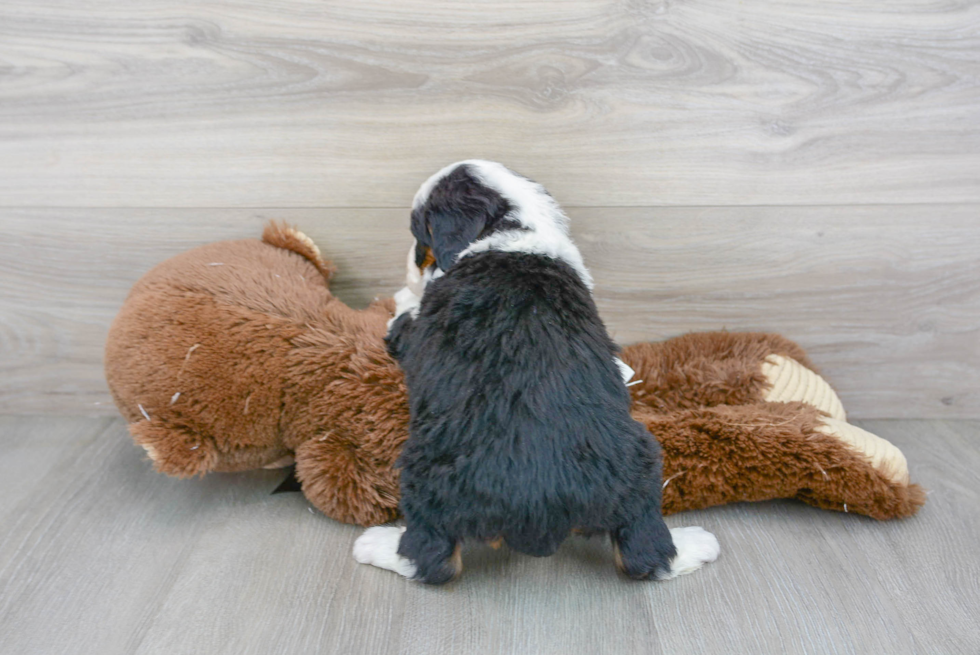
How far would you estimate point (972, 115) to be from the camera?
1.51m

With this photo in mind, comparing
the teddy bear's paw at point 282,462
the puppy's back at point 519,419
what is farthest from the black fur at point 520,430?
the teddy bear's paw at point 282,462

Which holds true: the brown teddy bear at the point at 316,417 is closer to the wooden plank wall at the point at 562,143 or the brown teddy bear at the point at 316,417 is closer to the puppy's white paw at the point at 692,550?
the puppy's white paw at the point at 692,550

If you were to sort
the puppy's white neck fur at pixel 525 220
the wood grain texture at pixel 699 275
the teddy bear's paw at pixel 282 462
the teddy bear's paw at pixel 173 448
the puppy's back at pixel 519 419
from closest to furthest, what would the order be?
the puppy's back at pixel 519 419 < the puppy's white neck fur at pixel 525 220 < the teddy bear's paw at pixel 173 448 < the teddy bear's paw at pixel 282 462 < the wood grain texture at pixel 699 275

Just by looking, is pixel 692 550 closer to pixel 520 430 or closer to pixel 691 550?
pixel 691 550

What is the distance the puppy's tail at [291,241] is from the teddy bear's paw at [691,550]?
3.09ft

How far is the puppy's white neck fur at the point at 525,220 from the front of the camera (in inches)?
46.3

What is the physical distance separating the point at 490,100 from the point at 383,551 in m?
0.95

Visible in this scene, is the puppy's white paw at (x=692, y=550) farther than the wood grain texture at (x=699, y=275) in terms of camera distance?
No

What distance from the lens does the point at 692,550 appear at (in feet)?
4.11

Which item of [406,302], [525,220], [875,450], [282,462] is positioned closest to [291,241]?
[406,302]

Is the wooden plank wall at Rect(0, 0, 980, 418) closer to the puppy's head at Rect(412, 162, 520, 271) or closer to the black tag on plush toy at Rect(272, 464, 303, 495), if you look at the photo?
the puppy's head at Rect(412, 162, 520, 271)

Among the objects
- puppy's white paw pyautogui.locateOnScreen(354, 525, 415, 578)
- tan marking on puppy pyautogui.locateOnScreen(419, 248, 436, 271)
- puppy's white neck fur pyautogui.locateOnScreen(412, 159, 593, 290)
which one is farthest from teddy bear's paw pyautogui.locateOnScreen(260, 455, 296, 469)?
puppy's white neck fur pyautogui.locateOnScreen(412, 159, 593, 290)

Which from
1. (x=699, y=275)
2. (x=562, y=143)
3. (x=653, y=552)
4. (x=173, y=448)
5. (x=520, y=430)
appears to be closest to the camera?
(x=520, y=430)

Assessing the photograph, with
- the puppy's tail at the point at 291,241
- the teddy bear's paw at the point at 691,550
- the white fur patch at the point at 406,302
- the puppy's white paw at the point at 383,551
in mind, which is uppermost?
the puppy's tail at the point at 291,241
